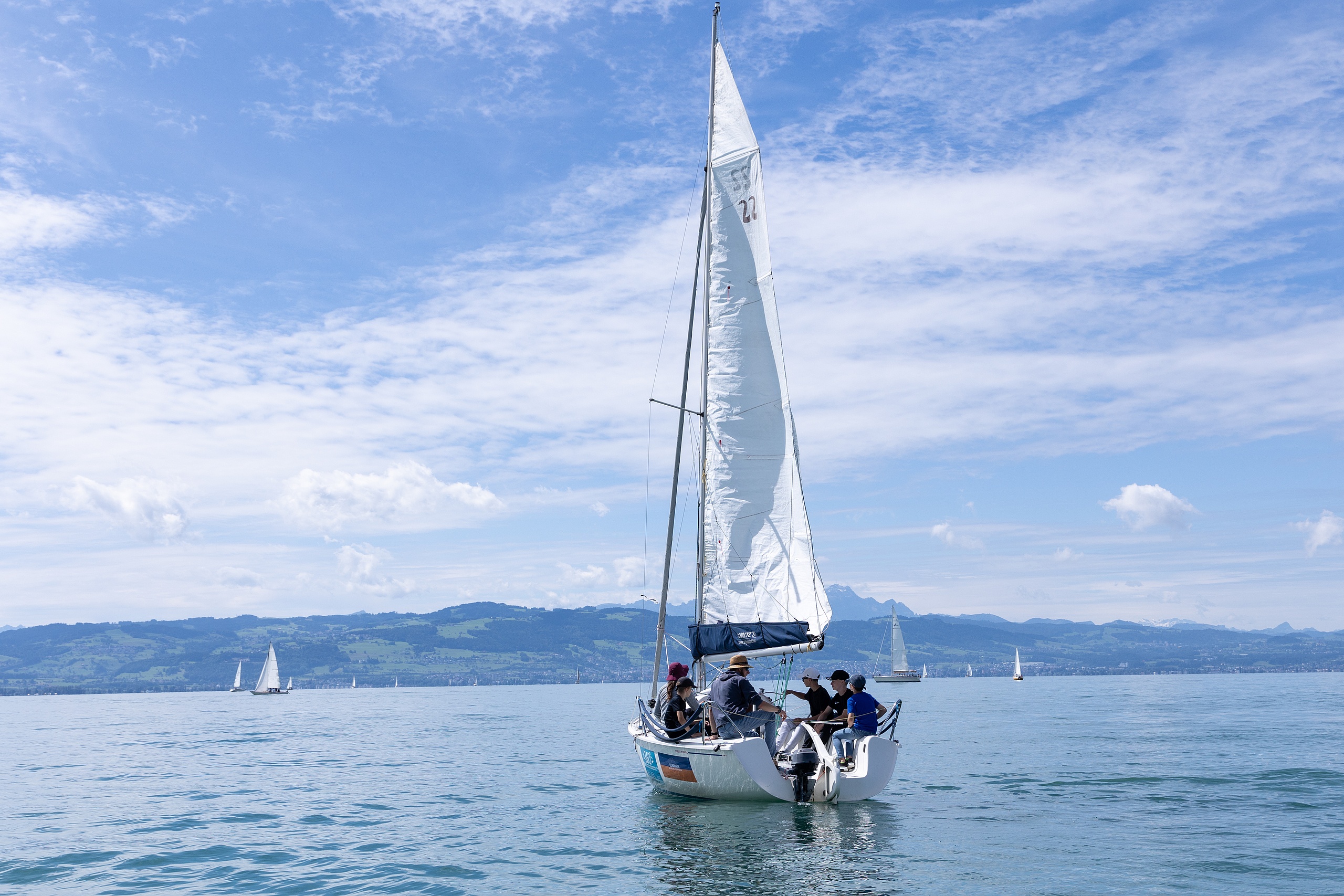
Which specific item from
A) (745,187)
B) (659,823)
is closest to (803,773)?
(659,823)

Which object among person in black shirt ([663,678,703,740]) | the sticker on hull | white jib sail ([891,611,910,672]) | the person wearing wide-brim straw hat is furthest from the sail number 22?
white jib sail ([891,611,910,672])

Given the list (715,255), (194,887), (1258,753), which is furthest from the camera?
(1258,753)

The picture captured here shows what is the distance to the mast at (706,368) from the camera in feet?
83.8

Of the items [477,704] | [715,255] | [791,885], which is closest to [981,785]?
[791,885]

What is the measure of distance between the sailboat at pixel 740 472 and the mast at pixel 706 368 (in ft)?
0.12

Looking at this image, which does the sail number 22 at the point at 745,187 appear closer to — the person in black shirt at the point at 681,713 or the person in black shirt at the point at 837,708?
the person in black shirt at the point at 837,708

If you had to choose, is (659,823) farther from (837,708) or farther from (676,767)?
(837,708)

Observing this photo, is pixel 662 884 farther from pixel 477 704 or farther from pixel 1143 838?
pixel 477 704

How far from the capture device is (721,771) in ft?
72.8

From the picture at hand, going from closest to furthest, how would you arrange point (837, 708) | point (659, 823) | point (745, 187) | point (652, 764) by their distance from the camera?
point (659, 823) → point (837, 708) → point (652, 764) → point (745, 187)

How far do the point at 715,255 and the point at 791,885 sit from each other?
54.7 ft

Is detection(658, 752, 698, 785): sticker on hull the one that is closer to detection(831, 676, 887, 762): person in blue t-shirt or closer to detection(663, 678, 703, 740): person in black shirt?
detection(663, 678, 703, 740): person in black shirt

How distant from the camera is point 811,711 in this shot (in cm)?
2277

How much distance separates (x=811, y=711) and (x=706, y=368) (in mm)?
9633
